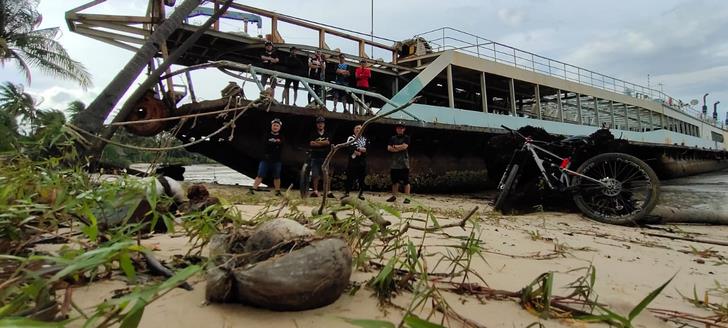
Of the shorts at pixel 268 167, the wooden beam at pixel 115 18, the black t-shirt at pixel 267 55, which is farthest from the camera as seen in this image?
the black t-shirt at pixel 267 55

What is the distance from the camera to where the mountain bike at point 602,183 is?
15.8 feet

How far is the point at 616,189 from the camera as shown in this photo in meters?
4.88

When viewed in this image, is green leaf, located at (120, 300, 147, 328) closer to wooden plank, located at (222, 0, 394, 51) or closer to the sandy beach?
the sandy beach

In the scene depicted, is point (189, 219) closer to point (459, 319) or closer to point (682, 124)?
point (459, 319)

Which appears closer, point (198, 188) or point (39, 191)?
point (39, 191)

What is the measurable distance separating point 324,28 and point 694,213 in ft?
28.8

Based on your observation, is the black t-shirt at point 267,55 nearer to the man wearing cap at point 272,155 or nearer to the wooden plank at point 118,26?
the wooden plank at point 118,26

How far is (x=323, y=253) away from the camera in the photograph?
4.26 feet

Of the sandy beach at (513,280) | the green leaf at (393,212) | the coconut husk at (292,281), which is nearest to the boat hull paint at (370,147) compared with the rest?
the sandy beach at (513,280)

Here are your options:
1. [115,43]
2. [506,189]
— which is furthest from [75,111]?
[506,189]

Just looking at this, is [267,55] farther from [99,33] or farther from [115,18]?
[99,33]

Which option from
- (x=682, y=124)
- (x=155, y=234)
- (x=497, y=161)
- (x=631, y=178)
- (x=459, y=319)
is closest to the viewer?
(x=459, y=319)

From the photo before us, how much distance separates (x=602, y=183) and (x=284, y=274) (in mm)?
4817

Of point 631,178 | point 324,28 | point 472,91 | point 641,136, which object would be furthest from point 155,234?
point 641,136
